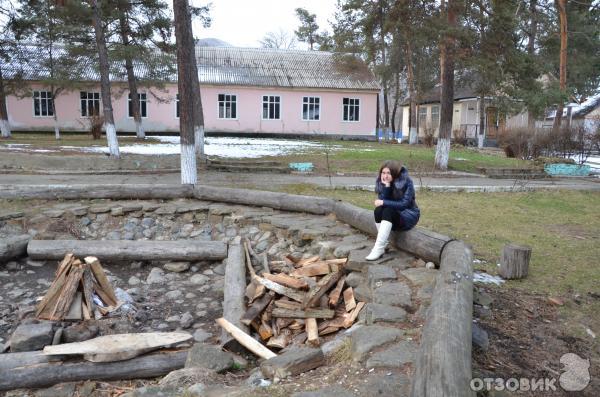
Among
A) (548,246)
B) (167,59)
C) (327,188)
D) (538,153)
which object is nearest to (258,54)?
(167,59)

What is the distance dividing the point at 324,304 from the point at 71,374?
2.22 m

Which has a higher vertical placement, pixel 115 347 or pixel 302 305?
pixel 302 305

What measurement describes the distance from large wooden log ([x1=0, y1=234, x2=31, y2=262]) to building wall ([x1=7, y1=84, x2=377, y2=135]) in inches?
950

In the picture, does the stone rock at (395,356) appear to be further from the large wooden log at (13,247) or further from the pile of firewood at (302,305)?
the large wooden log at (13,247)

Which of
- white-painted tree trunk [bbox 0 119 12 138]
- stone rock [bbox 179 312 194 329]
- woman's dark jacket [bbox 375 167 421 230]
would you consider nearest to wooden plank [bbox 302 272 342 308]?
woman's dark jacket [bbox 375 167 421 230]

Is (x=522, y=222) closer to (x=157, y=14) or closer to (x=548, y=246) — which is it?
(x=548, y=246)

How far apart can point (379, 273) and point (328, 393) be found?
82.8 inches

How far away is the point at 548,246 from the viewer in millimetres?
6344

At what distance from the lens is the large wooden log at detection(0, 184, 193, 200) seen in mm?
8602

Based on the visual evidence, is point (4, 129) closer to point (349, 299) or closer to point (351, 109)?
point (351, 109)

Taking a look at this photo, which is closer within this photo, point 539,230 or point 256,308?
point 256,308

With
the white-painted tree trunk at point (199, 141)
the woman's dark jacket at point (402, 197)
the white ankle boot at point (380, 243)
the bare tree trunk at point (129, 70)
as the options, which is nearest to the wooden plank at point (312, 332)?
the white ankle boot at point (380, 243)

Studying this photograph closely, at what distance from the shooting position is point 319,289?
4.82 m

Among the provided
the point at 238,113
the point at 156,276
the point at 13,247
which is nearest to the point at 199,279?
the point at 156,276
